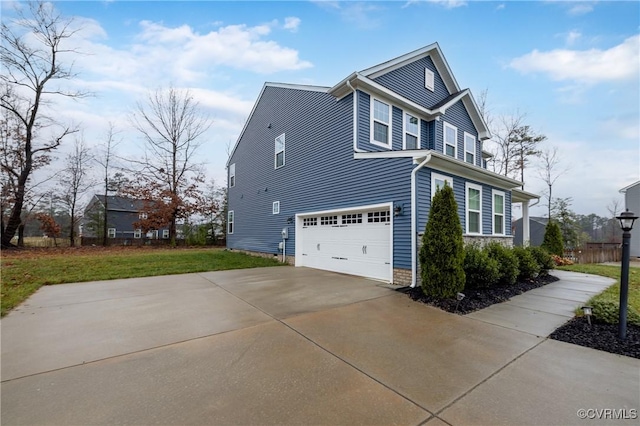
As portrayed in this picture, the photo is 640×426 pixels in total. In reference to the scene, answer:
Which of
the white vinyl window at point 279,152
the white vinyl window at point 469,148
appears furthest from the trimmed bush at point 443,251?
the white vinyl window at point 279,152

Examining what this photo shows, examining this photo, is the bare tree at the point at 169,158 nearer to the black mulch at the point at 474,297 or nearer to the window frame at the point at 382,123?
the window frame at the point at 382,123

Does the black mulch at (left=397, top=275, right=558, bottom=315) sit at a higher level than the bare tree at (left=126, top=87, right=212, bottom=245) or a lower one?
lower

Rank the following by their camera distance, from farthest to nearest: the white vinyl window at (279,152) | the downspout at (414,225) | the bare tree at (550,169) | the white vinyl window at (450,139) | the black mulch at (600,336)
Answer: the bare tree at (550,169)
the white vinyl window at (279,152)
the white vinyl window at (450,139)
the downspout at (414,225)
the black mulch at (600,336)

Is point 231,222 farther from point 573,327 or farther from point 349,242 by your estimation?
point 573,327

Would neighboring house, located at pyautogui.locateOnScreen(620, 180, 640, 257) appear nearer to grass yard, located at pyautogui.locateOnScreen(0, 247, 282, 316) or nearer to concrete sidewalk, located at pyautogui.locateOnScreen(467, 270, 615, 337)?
concrete sidewalk, located at pyautogui.locateOnScreen(467, 270, 615, 337)

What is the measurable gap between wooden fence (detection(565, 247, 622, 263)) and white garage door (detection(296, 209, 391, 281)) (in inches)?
531

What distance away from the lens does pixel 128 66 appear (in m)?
9.58

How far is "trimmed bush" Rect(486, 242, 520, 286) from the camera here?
686cm

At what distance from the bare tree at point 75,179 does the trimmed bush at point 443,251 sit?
2737 cm

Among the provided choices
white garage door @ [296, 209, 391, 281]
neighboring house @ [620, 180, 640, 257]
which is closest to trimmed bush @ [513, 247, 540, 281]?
white garage door @ [296, 209, 391, 281]

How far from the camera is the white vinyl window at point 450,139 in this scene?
11.0 m

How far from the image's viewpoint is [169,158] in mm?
23047

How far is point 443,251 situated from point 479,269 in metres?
1.37

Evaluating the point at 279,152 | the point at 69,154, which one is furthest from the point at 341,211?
the point at 69,154
